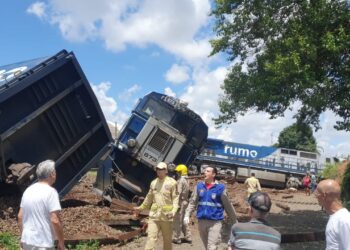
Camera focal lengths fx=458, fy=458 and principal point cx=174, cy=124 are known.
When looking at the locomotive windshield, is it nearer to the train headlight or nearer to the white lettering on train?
the train headlight

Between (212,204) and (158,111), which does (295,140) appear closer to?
(158,111)

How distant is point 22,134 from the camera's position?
344 inches

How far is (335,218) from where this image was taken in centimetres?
323

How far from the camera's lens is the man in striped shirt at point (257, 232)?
133 inches

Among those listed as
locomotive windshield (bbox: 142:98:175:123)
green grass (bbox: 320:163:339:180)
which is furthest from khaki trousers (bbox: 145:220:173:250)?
green grass (bbox: 320:163:339:180)

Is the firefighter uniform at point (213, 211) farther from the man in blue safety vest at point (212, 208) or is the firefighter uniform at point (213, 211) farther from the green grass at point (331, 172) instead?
the green grass at point (331, 172)

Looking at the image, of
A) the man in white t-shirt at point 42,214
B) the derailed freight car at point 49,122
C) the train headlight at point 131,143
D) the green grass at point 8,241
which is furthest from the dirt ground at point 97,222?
the man in white t-shirt at point 42,214

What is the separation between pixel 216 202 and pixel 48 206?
8.43 feet

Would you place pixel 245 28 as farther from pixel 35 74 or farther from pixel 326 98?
pixel 35 74

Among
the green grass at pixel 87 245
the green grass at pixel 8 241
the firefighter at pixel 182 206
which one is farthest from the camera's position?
the firefighter at pixel 182 206

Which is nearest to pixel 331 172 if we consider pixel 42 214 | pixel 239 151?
pixel 239 151

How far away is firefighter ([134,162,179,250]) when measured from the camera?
6.54 metres

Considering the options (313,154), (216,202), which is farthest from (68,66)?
(313,154)

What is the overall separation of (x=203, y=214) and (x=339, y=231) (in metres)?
3.05
